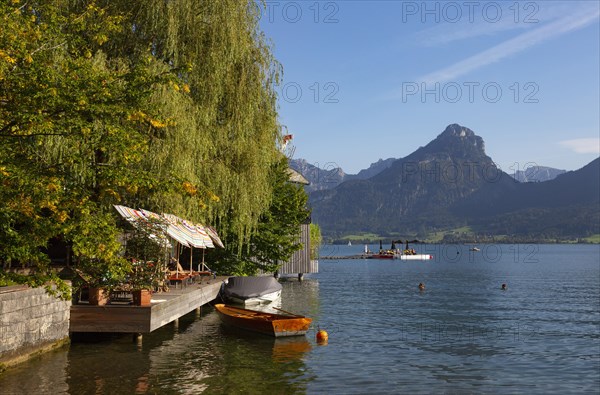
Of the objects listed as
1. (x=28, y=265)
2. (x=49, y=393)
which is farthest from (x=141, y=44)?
(x=49, y=393)

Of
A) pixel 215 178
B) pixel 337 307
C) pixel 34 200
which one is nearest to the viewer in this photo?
pixel 34 200

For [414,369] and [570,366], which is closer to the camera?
[414,369]

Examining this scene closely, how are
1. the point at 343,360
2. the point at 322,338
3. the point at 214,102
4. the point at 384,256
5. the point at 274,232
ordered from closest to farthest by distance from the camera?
the point at 343,360, the point at 322,338, the point at 214,102, the point at 274,232, the point at 384,256

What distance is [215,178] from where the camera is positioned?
27.5m

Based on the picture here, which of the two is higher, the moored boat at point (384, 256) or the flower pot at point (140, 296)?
the moored boat at point (384, 256)

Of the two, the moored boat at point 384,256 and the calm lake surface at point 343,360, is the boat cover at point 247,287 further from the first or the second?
the moored boat at point 384,256

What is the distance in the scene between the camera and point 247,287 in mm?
31109

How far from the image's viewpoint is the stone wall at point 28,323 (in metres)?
A: 15.5

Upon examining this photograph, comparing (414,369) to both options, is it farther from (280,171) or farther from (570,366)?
(280,171)

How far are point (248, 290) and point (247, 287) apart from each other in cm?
19

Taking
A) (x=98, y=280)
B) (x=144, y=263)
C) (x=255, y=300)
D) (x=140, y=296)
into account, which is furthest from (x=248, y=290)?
(x=98, y=280)

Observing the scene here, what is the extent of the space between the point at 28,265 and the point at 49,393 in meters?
11.7

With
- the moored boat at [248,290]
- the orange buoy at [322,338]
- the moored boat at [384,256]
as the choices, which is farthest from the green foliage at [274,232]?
the moored boat at [384,256]

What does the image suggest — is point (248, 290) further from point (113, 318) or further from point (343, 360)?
point (113, 318)
